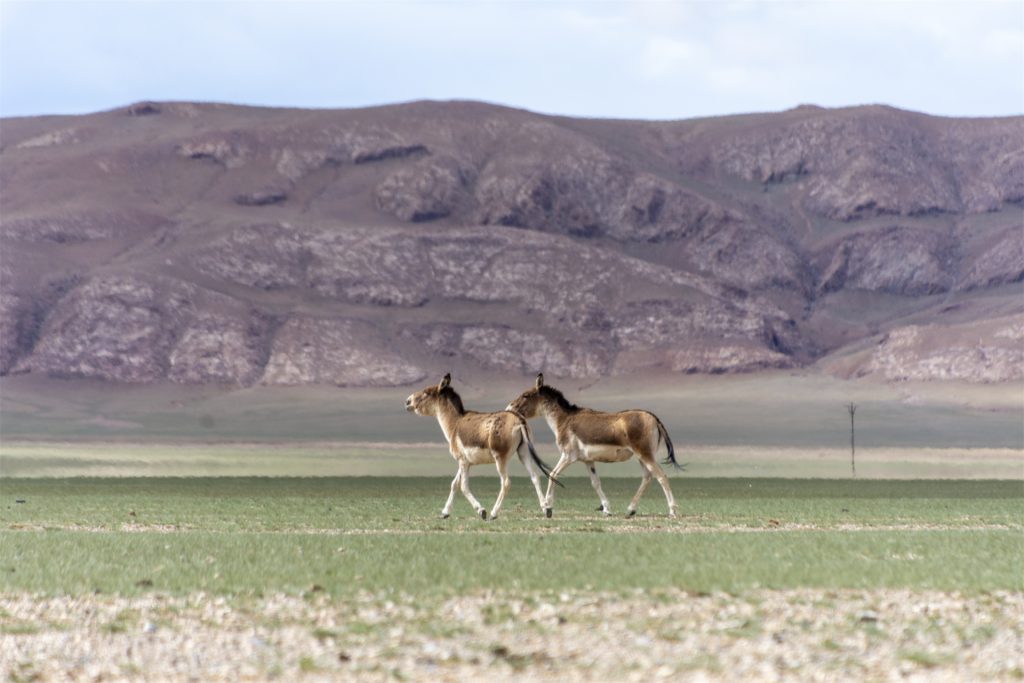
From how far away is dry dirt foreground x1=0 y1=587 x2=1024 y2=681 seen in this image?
12398mm

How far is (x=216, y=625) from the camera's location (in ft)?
47.7

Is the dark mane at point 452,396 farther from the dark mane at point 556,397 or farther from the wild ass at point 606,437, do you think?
the dark mane at point 556,397

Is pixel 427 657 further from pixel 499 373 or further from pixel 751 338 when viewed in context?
pixel 751 338

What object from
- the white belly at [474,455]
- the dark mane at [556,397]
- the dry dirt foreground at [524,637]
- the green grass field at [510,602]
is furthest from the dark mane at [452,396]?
the dry dirt foreground at [524,637]

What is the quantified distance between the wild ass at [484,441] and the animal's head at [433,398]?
1.0 inches

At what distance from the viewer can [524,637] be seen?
1362 cm

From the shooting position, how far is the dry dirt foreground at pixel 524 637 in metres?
12.4

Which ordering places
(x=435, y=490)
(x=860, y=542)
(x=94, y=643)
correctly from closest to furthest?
(x=94, y=643)
(x=860, y=542)
(x=435, y=490)

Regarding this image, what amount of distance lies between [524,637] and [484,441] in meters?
14.4

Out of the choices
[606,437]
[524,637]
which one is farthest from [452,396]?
[524,637]

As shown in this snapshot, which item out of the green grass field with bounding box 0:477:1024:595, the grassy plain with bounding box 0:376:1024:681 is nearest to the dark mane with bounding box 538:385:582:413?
the green grass field with bounding box 0:477:1024:595

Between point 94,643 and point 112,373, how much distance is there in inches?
5843

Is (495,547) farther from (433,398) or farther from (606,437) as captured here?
(433,398)

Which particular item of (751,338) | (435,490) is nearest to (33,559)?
(435,490)
